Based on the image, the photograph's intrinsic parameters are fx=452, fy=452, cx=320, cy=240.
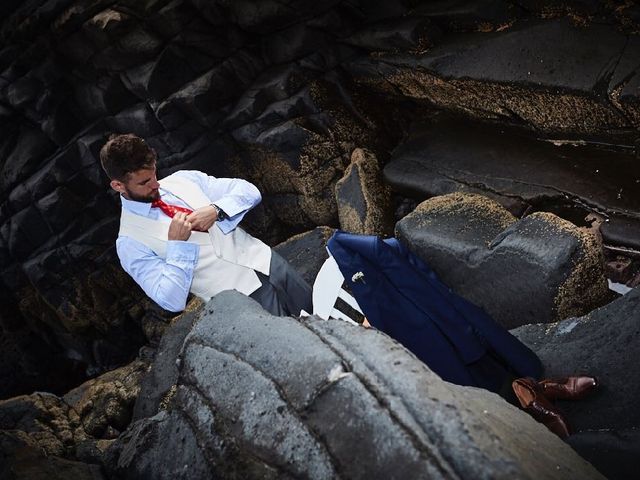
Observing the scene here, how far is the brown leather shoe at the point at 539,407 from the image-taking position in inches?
97.9

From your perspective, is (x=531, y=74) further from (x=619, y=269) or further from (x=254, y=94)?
(x=254, y=94)

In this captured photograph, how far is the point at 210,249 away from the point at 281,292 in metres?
0.57

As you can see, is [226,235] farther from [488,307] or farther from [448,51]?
[448,51]

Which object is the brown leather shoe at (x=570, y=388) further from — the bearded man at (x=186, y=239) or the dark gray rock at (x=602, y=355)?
the bearded man at (x=186, y=239)

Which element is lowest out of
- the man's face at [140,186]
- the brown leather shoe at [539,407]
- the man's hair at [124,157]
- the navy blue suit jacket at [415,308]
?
the brown leather shoe at [539,407]

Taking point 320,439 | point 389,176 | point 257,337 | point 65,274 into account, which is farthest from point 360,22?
point 65,274

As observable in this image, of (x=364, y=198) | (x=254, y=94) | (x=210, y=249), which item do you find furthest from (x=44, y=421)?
(x=254, y=94)

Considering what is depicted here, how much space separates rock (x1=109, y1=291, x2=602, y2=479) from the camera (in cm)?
118

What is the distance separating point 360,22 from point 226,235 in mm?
4225

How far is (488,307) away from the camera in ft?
12.8

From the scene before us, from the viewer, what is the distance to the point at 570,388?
8.96 ft

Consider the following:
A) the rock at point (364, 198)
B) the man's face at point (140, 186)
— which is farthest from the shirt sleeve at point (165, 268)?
the rock at point (364, 198)

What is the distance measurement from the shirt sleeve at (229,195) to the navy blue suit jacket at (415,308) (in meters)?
0.82

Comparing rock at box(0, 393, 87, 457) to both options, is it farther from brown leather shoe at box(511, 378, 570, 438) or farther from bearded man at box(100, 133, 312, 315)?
brown leather shoe at box(511, 378, 570, 438)
